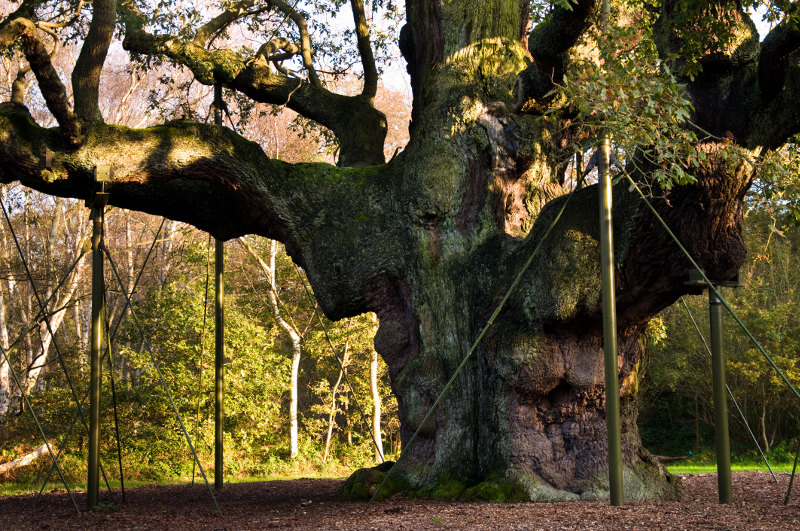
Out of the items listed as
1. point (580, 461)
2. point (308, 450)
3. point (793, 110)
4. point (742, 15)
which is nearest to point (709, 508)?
point (580, 461)

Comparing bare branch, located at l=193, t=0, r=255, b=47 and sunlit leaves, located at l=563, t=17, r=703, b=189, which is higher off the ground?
bare branch, located at l=193, t=0, r=255, b=47

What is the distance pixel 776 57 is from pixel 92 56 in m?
5.60

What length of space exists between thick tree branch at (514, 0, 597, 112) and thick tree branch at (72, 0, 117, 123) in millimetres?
3681

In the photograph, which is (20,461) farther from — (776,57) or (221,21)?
(776,57)

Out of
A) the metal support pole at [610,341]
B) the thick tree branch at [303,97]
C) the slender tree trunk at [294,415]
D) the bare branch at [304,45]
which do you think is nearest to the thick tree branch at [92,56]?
the thick tree branch at [303,97]

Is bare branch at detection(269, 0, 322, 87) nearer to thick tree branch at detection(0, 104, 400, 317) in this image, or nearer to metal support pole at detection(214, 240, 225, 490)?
thick tree branch at detection(0, 104, 400, 317)

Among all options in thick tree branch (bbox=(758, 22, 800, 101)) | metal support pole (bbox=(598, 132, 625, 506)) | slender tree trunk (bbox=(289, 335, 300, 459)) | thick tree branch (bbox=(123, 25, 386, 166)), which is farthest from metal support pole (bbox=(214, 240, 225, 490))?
slender tree trunk (bbox=(289, 335, 300, 459))

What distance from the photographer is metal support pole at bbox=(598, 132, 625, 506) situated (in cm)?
547

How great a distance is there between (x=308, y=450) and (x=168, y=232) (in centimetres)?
657

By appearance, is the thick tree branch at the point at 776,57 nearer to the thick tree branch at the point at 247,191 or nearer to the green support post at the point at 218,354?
the thick tree branch at the point at 247,191

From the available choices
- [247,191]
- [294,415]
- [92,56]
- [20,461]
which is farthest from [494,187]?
[294,415]

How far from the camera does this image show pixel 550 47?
625 centimetres

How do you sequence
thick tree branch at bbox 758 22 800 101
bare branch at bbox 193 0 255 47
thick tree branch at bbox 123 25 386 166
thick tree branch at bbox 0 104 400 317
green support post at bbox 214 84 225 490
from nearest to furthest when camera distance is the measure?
1. thick tree branch at bbox 758 22 800 101
2. thick tree branch at bbox 0 104 400 317
3. thick tree branch at bbox 123 25 386 166
4. bare branch at bbox 193 0 255 47
5. green support post at bbox 214 84 225 490

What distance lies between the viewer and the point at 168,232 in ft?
64.3
